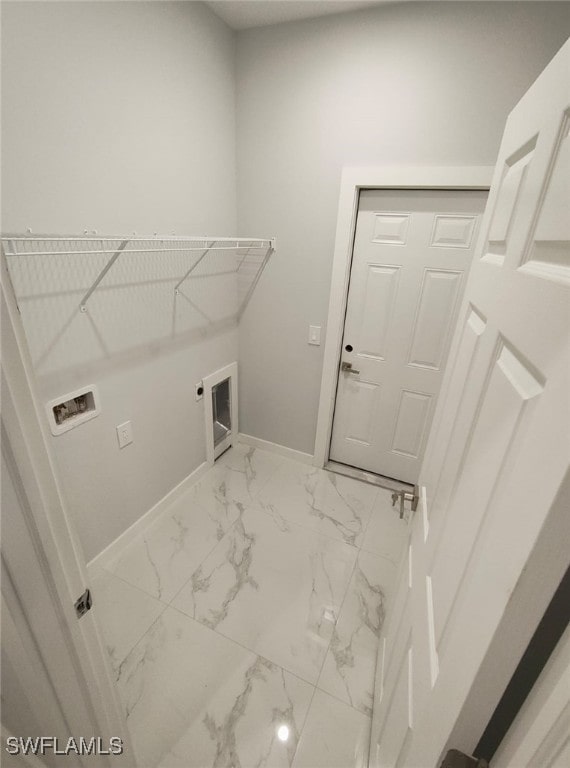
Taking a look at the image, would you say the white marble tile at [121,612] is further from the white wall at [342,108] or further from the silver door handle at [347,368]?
the silver door handle at [347,368]

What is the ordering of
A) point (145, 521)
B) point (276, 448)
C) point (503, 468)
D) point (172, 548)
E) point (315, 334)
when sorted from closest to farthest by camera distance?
point (503, 468) < point (172, 548) < point (145, 521) < point (315, 334) < point (276, 448)

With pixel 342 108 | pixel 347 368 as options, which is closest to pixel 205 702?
pixel 347 368

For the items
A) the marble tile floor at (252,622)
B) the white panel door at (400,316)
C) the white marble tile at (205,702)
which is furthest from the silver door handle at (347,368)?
the white marble tile at (205,702)

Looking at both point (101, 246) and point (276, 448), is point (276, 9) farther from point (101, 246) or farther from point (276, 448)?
point (276, 448)

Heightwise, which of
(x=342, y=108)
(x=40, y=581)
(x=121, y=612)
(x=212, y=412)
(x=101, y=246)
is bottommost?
(x=121, y=612)

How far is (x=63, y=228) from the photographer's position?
125cm

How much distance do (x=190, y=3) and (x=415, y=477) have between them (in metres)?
2.93

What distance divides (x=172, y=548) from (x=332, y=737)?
112 cm

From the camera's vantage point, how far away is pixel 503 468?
49 centimetres

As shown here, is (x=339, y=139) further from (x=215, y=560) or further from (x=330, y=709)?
(x=330, y=709)

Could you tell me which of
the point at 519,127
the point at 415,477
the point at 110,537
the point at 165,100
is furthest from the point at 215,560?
the point at 165,100

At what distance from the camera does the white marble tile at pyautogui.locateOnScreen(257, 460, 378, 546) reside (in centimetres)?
208

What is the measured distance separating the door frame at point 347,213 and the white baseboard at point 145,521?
934 millimetres

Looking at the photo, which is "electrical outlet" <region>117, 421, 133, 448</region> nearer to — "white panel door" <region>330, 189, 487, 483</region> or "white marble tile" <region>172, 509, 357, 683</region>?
"white marble tile" <region>172, 509, 357, 683</region>
